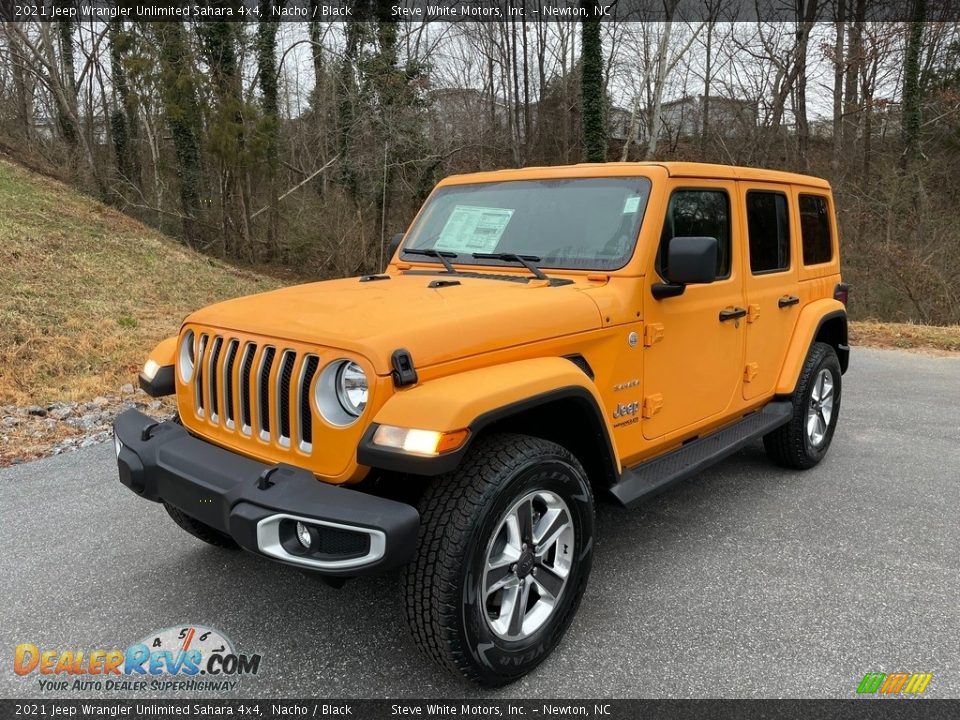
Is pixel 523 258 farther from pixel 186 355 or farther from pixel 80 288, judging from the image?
pixel 80 288

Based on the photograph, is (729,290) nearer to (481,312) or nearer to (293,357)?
(481,312)

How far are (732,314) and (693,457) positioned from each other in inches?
32.0

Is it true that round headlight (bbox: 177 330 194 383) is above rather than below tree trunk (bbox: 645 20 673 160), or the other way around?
below

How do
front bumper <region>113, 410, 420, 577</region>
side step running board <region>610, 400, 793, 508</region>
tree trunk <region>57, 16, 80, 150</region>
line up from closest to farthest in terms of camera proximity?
front bumper <region>113, 410, 420, 577</region> < side step running board <region>610, 400, 793, 508</region> < tree trunk <region>57, 16, 80, 150</region>

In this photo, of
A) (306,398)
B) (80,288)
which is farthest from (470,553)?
(80,288)

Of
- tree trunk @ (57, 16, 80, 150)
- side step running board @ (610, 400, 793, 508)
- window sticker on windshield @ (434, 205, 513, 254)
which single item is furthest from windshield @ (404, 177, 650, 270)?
tree trunk @ (57, 16, 80, 150)

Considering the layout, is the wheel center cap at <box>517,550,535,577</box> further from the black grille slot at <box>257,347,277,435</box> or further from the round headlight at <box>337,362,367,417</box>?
the black grille slot at <box>257,347,277,435</box>

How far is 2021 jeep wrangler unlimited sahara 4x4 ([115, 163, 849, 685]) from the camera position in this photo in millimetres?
2232

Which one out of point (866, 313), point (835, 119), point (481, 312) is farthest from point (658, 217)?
point (835, 119)

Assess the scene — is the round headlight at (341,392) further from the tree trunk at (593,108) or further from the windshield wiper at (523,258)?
the tree trunk at (593,108)

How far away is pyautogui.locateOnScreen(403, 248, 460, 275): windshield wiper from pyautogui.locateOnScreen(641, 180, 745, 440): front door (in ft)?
3.31

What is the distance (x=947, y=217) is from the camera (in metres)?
19.8

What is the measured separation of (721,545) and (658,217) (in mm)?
1704

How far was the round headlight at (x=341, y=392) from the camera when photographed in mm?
2350
